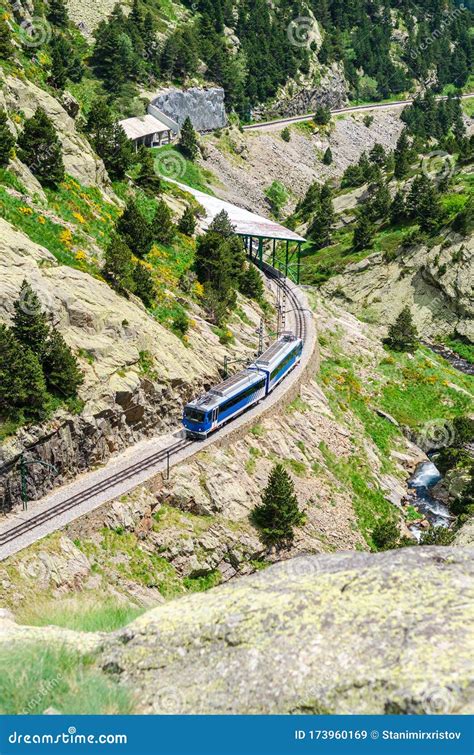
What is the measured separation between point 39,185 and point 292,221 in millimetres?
76749

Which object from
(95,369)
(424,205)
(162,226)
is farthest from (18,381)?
(424,205)

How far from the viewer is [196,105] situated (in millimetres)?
130875

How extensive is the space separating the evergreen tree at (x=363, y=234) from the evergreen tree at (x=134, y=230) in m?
51.9

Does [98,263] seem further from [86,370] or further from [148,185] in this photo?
[148,185]

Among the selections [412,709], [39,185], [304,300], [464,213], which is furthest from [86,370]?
[464,213]

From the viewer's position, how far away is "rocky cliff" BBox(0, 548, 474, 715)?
34.3 ft

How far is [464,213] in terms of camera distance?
85.9 m

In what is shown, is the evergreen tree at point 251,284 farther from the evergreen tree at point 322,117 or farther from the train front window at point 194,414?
the evergreen tree at point 322,117

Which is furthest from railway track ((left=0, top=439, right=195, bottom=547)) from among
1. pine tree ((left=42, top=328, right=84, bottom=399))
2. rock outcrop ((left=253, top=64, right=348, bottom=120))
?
rock outcrop ((left=253, top=64, right=348, bottom=120))

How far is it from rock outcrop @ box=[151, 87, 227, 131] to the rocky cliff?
12293cm

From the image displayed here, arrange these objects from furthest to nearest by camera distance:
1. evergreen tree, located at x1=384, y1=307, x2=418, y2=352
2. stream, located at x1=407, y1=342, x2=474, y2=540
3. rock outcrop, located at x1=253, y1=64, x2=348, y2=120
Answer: rock outcrop, located at x1=253, y1=64, x2=348, y2=120 < evergreen tree, located at x1=384, y1=307, x2=418, y2=352 < stream, located at x1=407, y1=342, x2=474, y2=540

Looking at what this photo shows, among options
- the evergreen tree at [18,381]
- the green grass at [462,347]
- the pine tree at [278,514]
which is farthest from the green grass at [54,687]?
the green grass at [462,347]

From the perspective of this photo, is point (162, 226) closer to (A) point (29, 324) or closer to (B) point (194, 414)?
(B) point (194, 414)

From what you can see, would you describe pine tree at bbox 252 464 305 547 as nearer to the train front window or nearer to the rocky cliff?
the train front window
